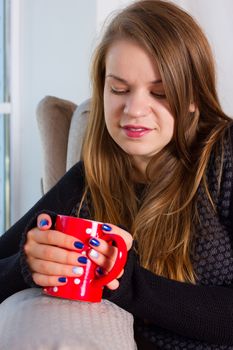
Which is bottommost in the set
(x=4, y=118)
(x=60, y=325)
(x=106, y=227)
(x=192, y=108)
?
(x=4, y=118)

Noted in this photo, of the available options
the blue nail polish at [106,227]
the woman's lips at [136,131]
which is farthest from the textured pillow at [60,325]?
the woman's lips at [136,131]

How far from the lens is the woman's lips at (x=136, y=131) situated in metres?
0.99

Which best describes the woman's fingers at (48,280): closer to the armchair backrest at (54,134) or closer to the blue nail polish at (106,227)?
the blue nail polish at (106,227)

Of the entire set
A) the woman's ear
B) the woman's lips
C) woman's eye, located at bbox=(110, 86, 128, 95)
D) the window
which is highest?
woman's eye, located at bbox=(110, 86, 128, 95)

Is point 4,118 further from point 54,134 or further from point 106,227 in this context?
point 106,227

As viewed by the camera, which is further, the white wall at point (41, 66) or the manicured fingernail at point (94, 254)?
the white wall at point (41, 66)

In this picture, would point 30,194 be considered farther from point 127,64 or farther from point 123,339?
point 123,339

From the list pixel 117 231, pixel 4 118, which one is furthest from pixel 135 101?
pixel 4 118

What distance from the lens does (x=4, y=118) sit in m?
2.08

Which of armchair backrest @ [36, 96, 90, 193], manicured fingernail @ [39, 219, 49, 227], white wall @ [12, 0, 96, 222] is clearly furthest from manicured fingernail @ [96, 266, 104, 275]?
white wall @ [12, 0, 96, 222]

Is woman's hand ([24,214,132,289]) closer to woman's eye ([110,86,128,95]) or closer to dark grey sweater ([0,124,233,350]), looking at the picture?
dark grey sweater ([0,124,233,350])

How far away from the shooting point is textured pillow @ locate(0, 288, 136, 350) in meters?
0.67

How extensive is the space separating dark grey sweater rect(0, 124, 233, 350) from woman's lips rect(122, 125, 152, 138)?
0.14 m

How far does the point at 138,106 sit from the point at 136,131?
0.17 ft
